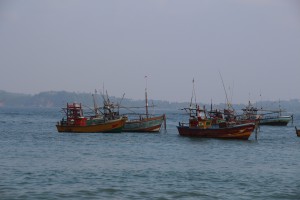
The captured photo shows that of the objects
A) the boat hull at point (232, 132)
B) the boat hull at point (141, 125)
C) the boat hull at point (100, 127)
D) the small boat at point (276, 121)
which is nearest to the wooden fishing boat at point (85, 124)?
the boat hull at point (100, 127)

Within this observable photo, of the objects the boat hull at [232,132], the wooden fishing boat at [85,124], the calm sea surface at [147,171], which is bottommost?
the calm sea surface at [147,171]

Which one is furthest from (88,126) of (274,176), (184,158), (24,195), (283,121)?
(283,121)

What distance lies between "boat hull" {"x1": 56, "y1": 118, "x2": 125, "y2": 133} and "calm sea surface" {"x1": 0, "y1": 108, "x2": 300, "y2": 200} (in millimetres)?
15049

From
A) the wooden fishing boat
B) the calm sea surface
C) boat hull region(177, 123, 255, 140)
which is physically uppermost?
the wooden fishing boat

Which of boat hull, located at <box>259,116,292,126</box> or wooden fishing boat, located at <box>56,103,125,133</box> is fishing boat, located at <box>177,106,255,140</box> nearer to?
wooden fishing boat, located at <box>56,103,125,133</box>

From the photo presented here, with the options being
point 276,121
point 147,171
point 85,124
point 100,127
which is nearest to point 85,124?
point 85,124

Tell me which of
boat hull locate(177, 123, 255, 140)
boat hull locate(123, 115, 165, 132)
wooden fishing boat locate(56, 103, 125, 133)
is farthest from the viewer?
boat hull locate(123, 115, 165, 132)

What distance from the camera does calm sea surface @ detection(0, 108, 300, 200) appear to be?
27875 mm

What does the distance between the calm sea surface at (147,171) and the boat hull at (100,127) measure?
49.4ft

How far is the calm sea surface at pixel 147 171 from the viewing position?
27.9 m

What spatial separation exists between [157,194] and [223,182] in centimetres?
526

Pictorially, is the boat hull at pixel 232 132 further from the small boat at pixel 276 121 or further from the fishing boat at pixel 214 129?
the small boat at pixel 276 121

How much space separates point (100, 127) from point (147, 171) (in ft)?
120

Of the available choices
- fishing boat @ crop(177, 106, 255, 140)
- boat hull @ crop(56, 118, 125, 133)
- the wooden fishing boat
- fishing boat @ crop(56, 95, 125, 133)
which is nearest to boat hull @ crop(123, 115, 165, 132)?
fishing boat @ crop(56, 95, 125, 133)
